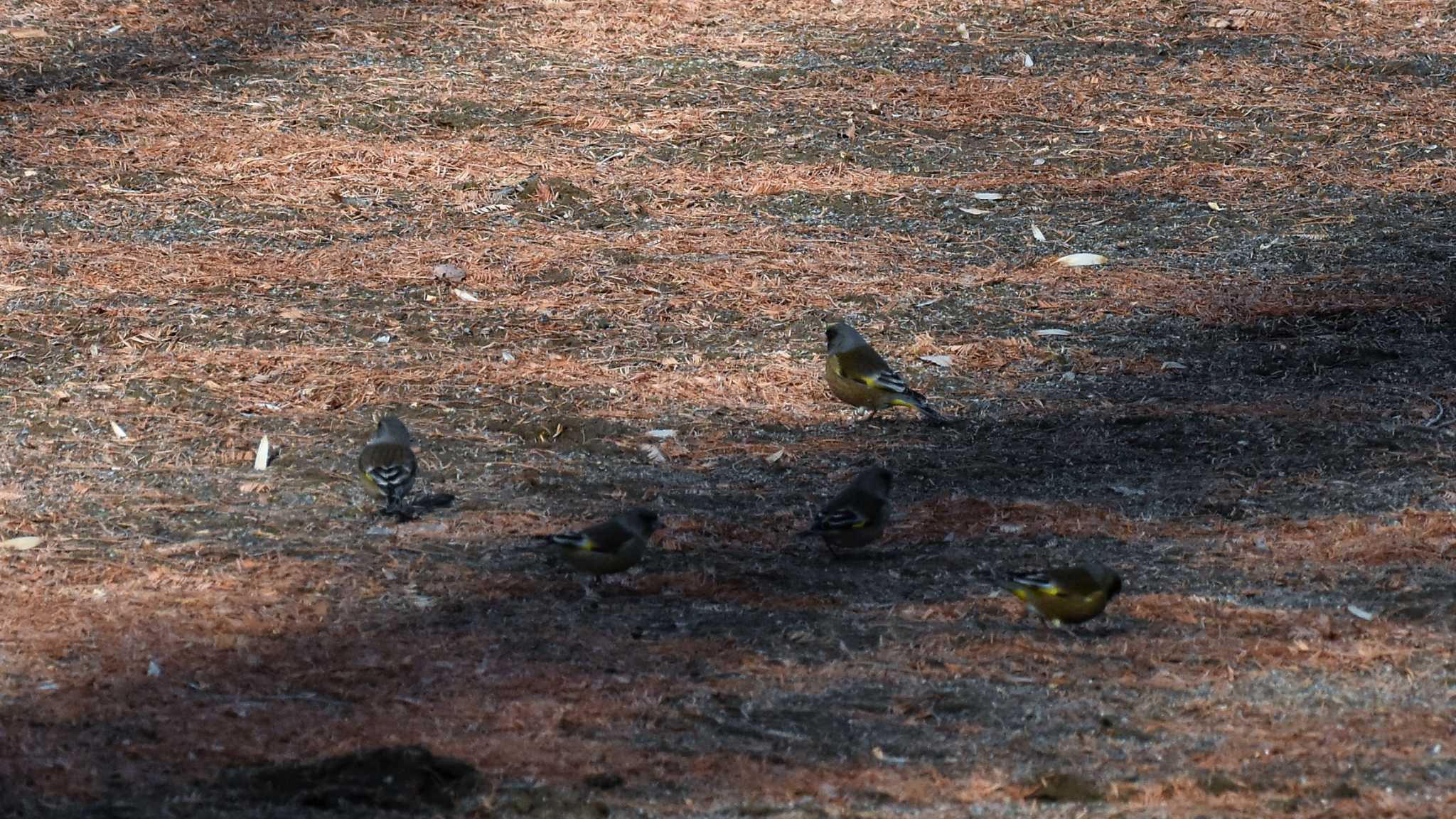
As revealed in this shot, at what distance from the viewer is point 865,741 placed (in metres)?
5.18

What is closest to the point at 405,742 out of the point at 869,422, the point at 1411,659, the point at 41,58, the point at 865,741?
the point at 865,741

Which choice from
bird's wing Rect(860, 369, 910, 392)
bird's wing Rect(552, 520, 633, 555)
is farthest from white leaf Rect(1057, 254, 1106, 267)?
bird's wing Rect(552, 520, 633, 555)

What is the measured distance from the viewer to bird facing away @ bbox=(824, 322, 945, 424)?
8.41 metres

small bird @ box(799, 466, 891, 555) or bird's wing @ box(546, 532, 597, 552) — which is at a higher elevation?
bird's wing @ box(546, 532, 597, 552)

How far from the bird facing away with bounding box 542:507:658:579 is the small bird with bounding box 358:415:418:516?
74 cm

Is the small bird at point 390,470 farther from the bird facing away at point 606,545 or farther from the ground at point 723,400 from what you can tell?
the bird facing away at point 606,545

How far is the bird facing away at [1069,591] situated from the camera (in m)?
6.09

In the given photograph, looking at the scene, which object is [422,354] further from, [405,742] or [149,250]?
[405,742]

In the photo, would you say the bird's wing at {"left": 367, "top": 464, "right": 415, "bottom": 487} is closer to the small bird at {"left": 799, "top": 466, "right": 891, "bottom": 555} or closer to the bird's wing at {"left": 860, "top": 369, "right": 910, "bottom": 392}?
the small bird at {"left": 799, "top": 466, "right": 891, "bottom": 555}

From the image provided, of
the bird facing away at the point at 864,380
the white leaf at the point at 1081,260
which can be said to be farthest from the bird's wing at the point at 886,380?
the white leaf at the point at 1081,260

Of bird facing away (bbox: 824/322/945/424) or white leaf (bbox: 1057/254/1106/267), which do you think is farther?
white leaf (bbox: 1057/254/1106/267)

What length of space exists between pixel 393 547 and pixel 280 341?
2769mm

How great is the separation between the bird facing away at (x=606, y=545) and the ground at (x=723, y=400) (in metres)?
0.18

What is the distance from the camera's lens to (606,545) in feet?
21.0
